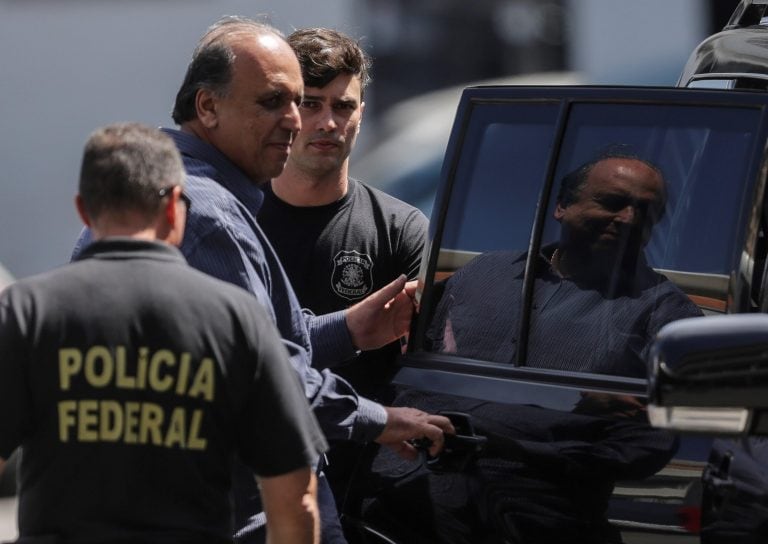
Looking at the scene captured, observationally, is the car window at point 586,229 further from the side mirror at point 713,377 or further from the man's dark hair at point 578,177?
the side mirror at point 713,377

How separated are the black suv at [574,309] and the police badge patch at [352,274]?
1.75ft

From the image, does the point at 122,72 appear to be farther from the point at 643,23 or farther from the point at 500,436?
the point at 500,436

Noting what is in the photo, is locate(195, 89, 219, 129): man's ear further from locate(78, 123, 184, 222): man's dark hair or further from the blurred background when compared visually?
the blurred background

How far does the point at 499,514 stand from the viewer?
3289mm

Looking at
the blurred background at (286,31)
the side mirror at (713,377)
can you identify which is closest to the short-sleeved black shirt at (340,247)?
the side mirror at (713,377)

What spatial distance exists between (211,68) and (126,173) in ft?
2.52

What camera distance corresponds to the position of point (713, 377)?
2545 millimetres

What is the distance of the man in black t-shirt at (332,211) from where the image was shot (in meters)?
4.27

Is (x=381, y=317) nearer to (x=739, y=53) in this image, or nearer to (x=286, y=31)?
(x=739, y=53)

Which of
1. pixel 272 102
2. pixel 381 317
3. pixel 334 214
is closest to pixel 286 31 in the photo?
pixel 334 214

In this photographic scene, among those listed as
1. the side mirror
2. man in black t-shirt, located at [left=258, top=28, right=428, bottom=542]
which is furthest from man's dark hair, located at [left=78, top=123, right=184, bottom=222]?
man in black t-shirt, located at [left=258, top=28, right=428, bottom=542]

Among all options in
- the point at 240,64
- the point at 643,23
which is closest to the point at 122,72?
the point at 643,23

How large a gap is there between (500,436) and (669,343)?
836 millimetres

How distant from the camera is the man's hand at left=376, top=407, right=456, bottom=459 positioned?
11.1 feet
